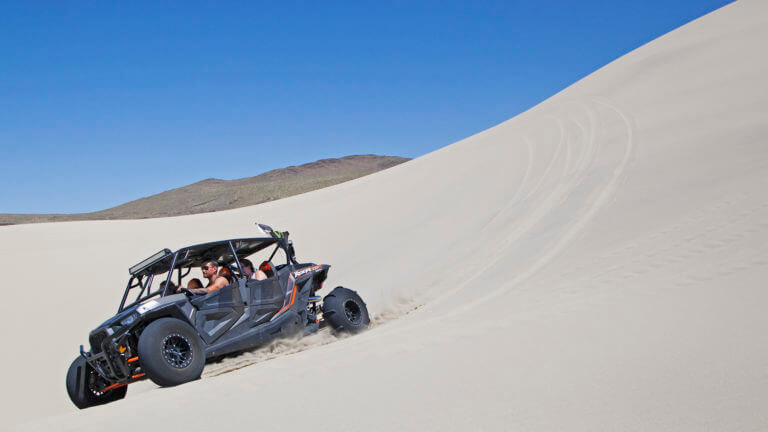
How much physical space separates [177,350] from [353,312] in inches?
117

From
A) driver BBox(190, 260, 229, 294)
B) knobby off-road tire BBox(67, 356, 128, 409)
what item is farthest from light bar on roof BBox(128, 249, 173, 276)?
knobby off-road tire BBox(67, 356, 128, 409)

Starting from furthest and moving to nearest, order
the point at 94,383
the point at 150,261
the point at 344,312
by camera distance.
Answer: the point at 344,312
the point at 150,261
the point at 94,383

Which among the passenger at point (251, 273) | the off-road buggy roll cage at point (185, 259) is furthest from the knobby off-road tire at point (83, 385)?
the passenger at point (251, 273)

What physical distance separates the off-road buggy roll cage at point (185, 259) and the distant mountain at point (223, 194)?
59367 mm

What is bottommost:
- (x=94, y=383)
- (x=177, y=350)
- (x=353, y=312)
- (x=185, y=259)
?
(x=353, y=312)

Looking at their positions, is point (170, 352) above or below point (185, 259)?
below

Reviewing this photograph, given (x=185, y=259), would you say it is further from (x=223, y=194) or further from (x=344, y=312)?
(x=223, y=194)

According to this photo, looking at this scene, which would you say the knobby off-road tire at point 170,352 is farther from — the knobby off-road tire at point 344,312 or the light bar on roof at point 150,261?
the knobby off-road tire at point 344,312

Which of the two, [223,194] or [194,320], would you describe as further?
[223,194]

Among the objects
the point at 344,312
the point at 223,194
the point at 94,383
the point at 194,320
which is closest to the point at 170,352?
the point at 194,320

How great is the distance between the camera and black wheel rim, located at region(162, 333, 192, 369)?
5.71 metres

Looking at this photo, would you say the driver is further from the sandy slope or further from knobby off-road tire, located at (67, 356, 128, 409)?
knobby off-road tire, located at (67, 356, 128, 409)

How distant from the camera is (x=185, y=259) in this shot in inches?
280

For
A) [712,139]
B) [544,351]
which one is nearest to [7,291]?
[544,351]
